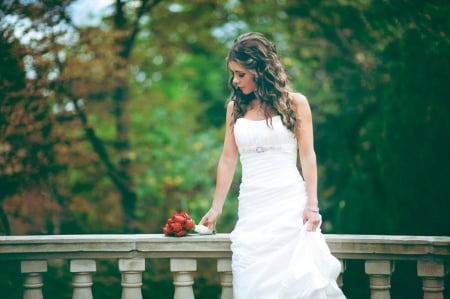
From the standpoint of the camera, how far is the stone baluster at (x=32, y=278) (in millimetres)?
3812

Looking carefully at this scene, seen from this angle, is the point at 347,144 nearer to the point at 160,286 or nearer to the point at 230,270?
the point at 160,286

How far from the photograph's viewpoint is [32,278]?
3.83 meters

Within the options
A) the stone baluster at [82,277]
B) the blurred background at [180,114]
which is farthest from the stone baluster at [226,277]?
the blurred background at [180,114]

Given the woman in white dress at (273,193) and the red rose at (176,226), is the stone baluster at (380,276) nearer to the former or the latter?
the woman in white dress at (273,193)

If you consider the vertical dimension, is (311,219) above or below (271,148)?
below

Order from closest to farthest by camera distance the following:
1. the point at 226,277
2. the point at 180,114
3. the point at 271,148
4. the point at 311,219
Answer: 1. the point at 311,219
2. the point at 271,148
3. the point at 226,277
4. the point at 180,114

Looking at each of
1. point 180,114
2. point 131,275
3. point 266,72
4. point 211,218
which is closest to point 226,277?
point 211,218

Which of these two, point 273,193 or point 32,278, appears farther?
point 32,278

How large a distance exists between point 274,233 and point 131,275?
3.24ft

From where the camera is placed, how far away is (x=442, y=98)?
5.24 metres

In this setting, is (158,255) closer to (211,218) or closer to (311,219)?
(211,218)

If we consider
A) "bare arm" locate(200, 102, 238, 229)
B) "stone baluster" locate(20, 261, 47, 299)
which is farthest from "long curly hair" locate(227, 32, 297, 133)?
"stone baluster" locate(20, 261, 47, 299)

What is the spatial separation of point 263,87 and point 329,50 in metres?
6.68

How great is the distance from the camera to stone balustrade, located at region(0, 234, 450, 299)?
3.71 m
